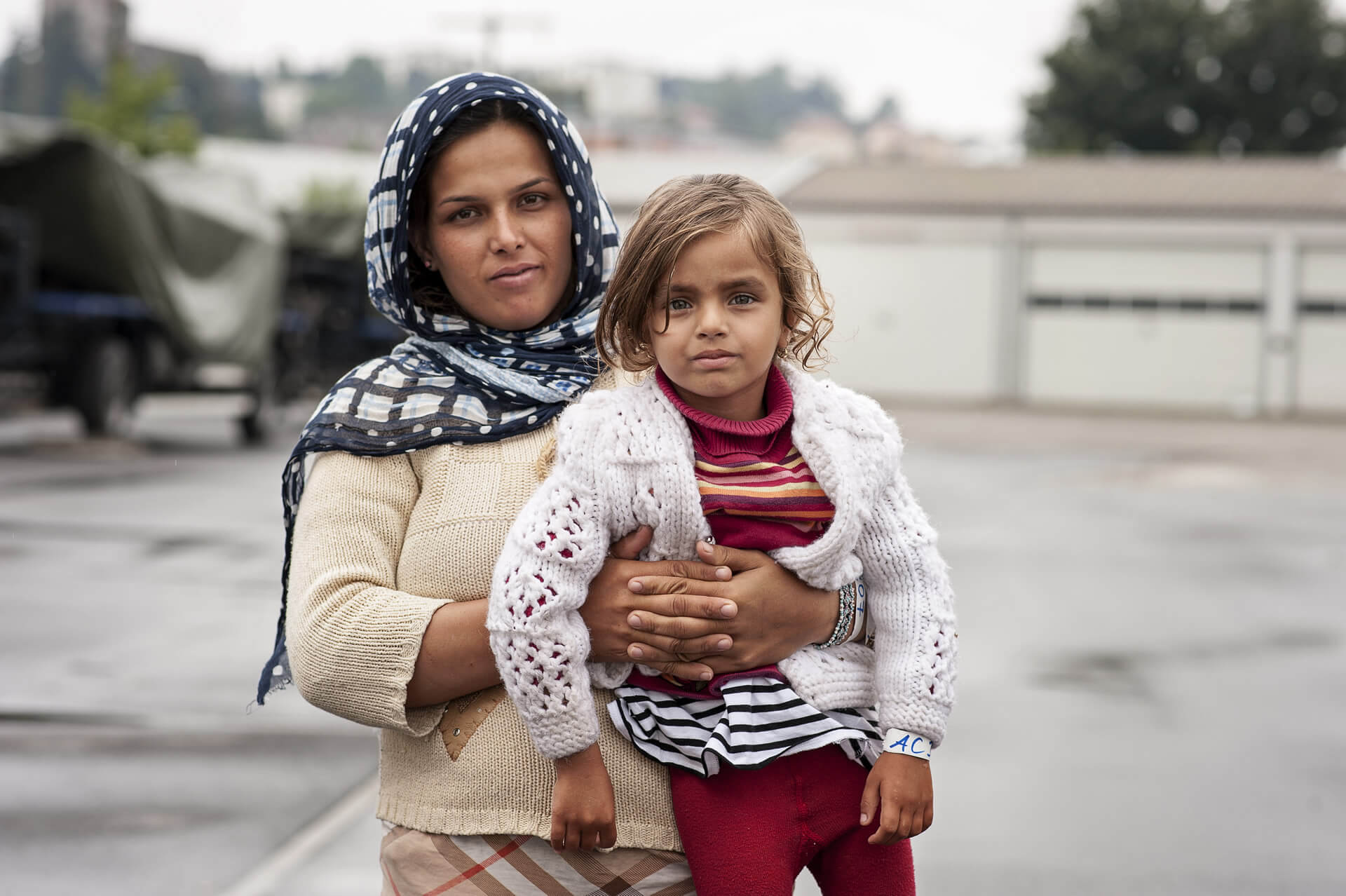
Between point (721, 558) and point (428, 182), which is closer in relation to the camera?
point (721, 558)

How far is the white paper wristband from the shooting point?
1.85 m

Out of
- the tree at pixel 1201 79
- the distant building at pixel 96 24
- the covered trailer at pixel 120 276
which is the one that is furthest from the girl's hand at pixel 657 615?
the tree at pixel 1201 79

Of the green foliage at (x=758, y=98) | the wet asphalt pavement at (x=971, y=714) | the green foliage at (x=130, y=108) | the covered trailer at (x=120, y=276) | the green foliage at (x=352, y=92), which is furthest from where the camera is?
the green foliage at (x=758, y=98)

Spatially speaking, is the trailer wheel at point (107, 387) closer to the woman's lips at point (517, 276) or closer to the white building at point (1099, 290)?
the woman's lips at point (517, 276)

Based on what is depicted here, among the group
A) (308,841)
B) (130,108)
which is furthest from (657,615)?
(130,108)

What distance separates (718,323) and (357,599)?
1.80 ft

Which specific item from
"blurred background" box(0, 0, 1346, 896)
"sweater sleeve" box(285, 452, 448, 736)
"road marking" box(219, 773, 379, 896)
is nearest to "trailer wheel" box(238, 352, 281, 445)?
"blurred background" box(0, 0, 1346, 896)

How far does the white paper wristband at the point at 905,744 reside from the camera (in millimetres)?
1853

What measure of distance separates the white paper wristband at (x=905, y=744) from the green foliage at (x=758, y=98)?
121950 mm

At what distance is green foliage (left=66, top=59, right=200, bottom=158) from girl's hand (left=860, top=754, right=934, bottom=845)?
3249 centimetres

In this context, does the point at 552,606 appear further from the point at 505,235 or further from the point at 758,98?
the point at 758,98

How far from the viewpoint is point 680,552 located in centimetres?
183

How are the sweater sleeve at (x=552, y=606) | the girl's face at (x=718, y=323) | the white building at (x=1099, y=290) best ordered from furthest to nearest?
the white building at (x=1099, y=290)
the girl's face at (x=718, y=323)
the sweater sleeve at (x=552, y=606)

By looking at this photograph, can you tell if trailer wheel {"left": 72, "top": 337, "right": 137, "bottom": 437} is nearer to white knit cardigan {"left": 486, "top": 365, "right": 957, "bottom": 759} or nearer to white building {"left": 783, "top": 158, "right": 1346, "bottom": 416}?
white knit cardigan {"left": 486, "top": 365, "right": 957, "bottom": 759}
